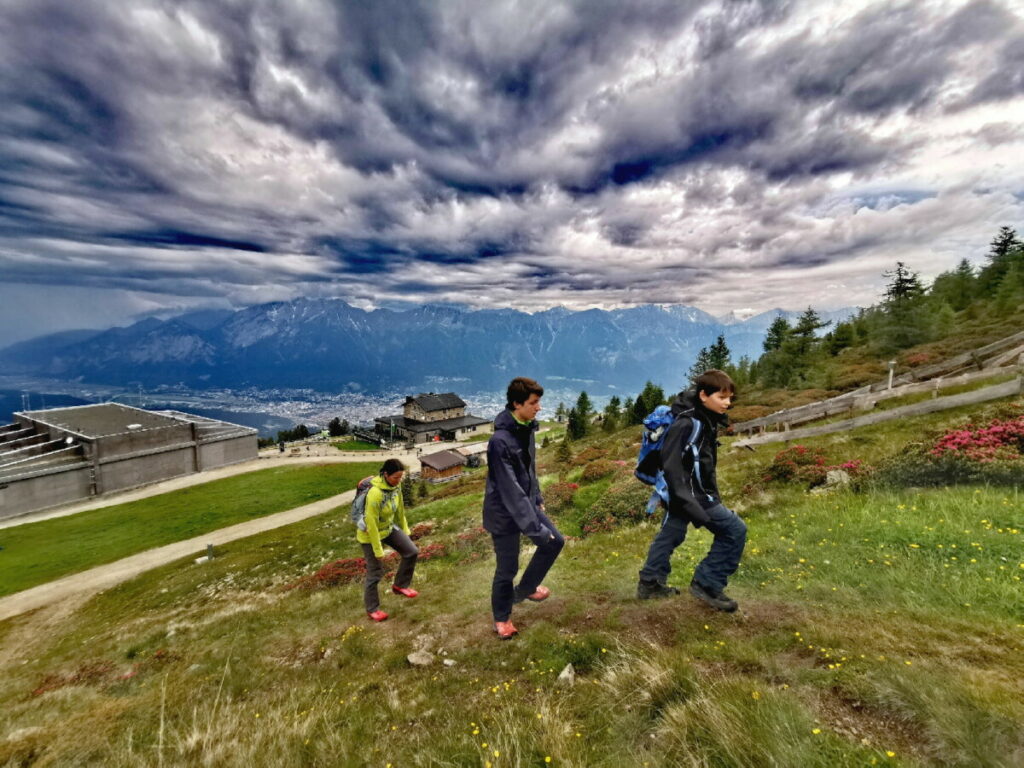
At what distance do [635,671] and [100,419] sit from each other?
287 ft

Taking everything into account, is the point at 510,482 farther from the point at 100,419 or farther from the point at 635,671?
the point at 100,419

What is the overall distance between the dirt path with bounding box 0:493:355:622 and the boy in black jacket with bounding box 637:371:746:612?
33.7 m

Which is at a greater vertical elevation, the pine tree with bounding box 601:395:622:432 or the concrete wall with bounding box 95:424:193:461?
the concrete wall with bounding box 95:424:193:461

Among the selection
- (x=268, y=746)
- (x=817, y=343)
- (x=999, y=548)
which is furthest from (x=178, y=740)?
(x=817, y=343)

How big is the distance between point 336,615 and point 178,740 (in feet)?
18.3

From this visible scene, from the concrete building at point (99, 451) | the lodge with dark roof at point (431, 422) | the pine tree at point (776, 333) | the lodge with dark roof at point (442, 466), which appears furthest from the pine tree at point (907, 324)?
the concrete building at point (99, 451)

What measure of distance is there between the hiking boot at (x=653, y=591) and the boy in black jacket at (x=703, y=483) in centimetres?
52

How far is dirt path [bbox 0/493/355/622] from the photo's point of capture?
936 inches

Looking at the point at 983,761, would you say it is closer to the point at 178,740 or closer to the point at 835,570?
the point at 835,570

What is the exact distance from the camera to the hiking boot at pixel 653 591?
662 cm

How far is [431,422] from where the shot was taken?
90.8 meters

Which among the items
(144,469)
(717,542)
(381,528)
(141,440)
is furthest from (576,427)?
(717,542)

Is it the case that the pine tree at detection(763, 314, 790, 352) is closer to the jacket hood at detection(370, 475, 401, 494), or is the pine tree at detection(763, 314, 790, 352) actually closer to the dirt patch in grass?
the jacket hood at detection(370, 475, 401, 494)

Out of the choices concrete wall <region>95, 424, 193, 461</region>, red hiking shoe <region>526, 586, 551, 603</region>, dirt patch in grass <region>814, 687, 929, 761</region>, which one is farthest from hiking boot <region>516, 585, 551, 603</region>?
concrete wall <region>95, 424, 193, 461</region>
